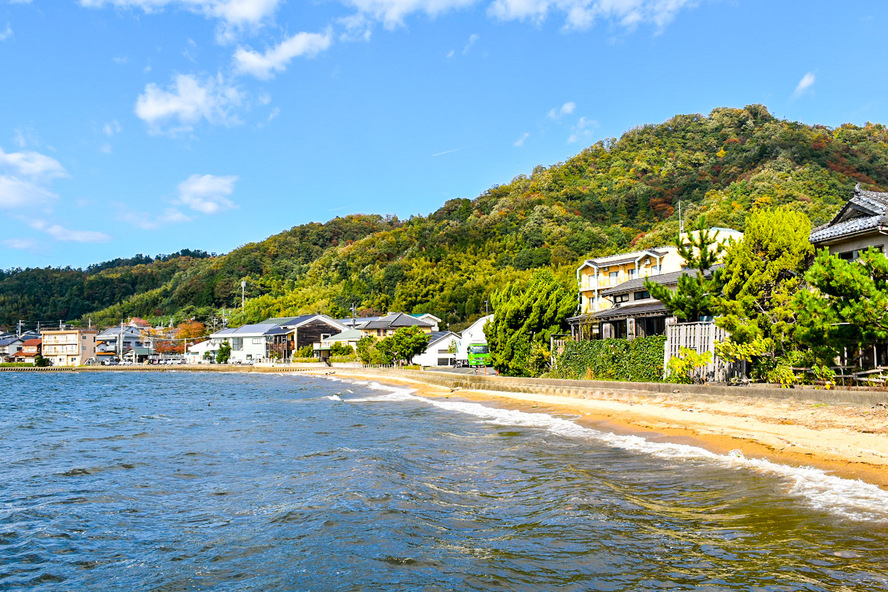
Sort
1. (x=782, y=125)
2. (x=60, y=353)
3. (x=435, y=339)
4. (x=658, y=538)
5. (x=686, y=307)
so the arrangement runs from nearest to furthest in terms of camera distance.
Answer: (x=658, y=538) < (x=686, y=307) < (x=435, y=339) < (x=782, y=125) < (x=60, y=353)

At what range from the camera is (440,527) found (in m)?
9.19

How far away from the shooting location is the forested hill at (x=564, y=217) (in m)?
78.1

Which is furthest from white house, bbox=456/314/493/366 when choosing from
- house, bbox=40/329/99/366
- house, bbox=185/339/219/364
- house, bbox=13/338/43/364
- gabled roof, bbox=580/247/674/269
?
house, bbox=13/338/43/364

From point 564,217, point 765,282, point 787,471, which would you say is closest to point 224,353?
point 564,217

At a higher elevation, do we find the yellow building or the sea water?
the yellow building

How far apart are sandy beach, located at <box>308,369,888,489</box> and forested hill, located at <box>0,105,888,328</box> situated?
46471mm

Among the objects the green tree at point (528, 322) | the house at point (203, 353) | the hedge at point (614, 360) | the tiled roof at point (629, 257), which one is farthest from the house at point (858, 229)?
the house at point (203, 353)

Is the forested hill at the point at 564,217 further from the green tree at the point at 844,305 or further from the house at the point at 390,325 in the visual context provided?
the green tree at the point at 844,305

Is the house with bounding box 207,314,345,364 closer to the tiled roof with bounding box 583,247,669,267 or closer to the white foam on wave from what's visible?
the tiled roof with bounding box 583,247,669,267

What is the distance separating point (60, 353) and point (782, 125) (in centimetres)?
13198

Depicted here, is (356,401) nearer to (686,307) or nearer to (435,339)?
(686,307)

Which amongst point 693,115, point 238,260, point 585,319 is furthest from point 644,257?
point 238,260

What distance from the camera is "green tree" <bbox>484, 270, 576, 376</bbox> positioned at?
125ft

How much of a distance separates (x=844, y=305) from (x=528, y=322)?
22.1 metres
